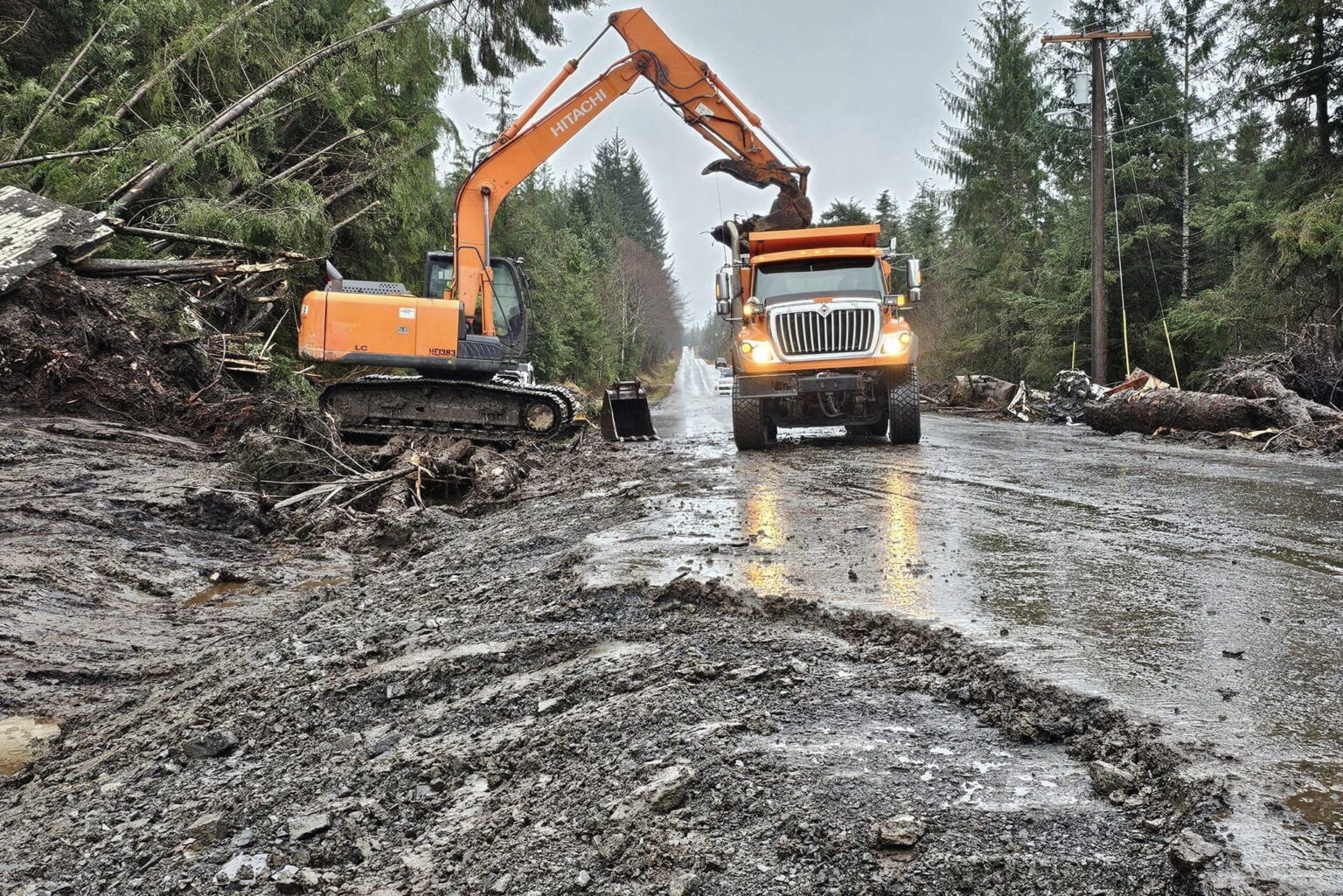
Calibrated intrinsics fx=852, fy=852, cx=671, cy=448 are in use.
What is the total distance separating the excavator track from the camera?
10.9m

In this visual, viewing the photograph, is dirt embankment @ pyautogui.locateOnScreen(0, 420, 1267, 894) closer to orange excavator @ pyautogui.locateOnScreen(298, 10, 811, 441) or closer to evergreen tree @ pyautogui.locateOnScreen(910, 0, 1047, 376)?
orange excavator @ pyautogui.locateOnScreen(298, 10, 811, 441)

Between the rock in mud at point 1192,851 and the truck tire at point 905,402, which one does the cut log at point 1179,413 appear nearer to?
the truck tire at point 905,402

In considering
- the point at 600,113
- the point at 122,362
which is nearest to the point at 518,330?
the point at 600,113

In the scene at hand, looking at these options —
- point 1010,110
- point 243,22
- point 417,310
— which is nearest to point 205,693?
point 417,310

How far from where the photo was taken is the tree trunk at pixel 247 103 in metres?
11.1

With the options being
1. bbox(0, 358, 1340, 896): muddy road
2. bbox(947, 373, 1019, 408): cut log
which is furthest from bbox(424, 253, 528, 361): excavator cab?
bbox(947, 373, 1019, 408): cut log

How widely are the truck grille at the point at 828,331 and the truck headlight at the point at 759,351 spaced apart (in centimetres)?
13

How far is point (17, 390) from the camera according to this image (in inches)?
327

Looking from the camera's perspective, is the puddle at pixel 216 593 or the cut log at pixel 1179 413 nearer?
the puddle at pixel 216 593

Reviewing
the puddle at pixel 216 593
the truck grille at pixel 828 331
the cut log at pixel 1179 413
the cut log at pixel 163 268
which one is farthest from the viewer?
the cut log at pixel 1179 413

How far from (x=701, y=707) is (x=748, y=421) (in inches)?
304

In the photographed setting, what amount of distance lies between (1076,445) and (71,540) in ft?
33.7

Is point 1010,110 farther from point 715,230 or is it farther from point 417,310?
point 417,310

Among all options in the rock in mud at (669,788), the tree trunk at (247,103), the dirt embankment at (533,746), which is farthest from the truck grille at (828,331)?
the rock in mud at (669,788)
